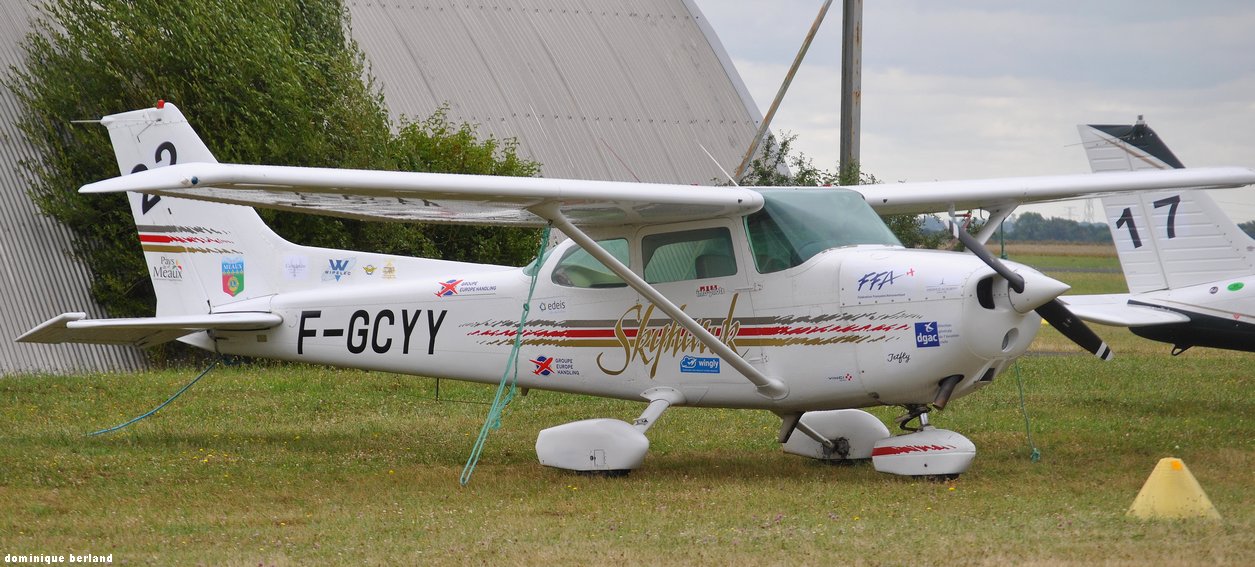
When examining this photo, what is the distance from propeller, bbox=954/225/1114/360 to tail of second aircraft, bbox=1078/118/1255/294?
5.72m

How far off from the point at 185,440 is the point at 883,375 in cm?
635

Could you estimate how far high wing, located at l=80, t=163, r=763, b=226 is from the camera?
7676 mm

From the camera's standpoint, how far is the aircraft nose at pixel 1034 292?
8320 mm

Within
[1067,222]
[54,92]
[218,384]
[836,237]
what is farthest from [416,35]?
[1067,222]

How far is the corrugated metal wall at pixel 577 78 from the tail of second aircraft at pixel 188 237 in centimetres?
1414

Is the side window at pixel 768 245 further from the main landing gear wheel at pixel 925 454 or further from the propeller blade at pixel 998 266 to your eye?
the main landing gear wheel at pixel 925 454

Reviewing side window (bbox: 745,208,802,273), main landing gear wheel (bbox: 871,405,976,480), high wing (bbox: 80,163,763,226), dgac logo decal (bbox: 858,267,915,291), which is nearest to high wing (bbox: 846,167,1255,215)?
side window (bbox: 745,208,802,273)

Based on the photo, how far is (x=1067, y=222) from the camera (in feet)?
338

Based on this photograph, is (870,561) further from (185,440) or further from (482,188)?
(185,440)

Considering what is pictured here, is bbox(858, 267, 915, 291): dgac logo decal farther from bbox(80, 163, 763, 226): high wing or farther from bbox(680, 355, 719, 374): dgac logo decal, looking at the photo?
bbox(680, 355, 719, 374): dgac logo decal

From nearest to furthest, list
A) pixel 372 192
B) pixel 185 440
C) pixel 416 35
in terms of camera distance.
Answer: pixel 372 192 < pixel 185 440 < pixel 416 35

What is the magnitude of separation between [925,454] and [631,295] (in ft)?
8.39

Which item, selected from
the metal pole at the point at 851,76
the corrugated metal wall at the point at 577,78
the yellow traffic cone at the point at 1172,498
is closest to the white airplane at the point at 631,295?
the yellow traffic cone at the point at 1172,498

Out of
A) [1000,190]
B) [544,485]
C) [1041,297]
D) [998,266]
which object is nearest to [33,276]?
[544,485]
